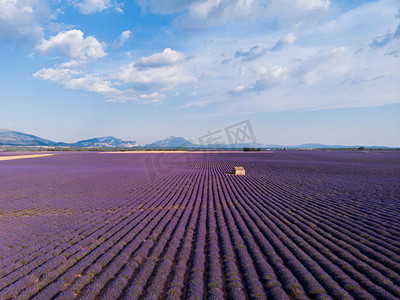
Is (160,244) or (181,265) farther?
(160,244)

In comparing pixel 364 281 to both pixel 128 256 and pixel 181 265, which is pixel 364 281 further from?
pixel 128 256

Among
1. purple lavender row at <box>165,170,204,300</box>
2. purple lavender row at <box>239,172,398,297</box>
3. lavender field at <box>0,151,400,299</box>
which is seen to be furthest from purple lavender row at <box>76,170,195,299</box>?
purple lavender row at <box>239,172,398,297</box>

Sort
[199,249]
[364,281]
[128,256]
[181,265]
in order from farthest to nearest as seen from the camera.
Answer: [199,249] → [128,256] → [181,265] → [364,281]

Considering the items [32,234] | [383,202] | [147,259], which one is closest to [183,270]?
[147,259]

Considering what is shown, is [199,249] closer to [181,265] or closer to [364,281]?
[181,265]

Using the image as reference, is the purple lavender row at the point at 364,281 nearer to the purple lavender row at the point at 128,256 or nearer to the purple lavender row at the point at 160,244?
the purple lavender row at the point at 160,244

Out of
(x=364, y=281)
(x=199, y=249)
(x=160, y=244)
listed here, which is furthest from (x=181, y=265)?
(x=364, y=281)

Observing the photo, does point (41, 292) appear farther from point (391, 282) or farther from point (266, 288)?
point (391, 282)

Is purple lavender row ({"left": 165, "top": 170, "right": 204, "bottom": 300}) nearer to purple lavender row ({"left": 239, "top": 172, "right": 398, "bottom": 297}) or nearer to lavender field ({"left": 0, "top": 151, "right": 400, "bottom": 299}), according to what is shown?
lavender field ({"left": 0, "top": 151, "right": 400, "bottom": 299})

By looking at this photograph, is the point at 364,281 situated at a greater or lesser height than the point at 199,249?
greater

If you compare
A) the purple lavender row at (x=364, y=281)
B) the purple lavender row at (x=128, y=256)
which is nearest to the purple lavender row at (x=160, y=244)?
the purple lavender row at (x=128, y=256)

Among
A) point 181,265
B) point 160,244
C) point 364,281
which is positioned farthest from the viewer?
point 160,244

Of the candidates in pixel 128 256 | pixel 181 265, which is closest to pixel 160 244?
pixel 128 256
